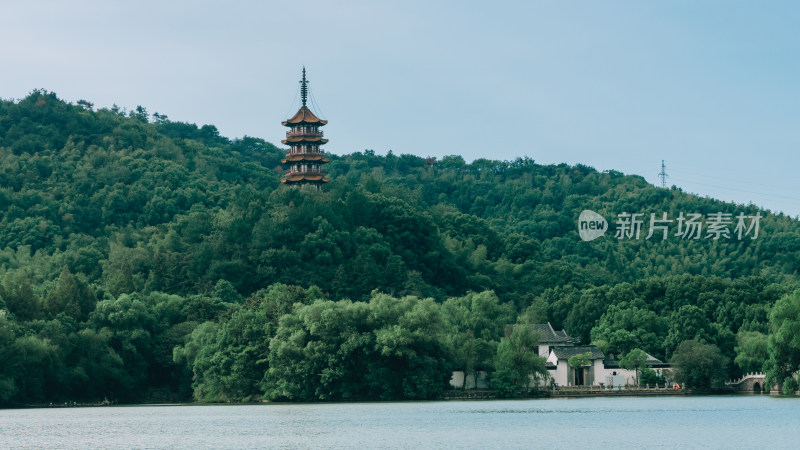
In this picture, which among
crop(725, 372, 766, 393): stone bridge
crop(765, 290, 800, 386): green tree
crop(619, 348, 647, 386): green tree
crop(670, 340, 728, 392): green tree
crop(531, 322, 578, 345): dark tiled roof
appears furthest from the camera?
crop(531, 322, 578, 345): dark tiled roof

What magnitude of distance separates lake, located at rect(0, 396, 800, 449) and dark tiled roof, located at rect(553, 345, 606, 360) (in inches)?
589

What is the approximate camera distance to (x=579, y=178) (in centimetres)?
16375

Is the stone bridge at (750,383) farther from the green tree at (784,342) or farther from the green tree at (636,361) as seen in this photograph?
the green tree at (784,342)

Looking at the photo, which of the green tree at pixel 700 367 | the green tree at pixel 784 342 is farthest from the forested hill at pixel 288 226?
the green tree at pixel 784 342

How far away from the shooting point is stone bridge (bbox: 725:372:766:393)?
73750 millimetres

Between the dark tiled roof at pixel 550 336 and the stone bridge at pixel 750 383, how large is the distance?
12475 millimetres

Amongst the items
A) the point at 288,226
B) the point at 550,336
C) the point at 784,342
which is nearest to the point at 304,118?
the point at 288,226

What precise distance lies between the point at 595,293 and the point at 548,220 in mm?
51444

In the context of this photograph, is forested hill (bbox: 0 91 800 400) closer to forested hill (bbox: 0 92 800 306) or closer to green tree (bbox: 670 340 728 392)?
forested hill (bbox: 0 92 800 306)

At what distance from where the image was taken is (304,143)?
11456 cm

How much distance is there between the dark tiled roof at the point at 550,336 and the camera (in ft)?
272

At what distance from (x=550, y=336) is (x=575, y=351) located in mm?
3385

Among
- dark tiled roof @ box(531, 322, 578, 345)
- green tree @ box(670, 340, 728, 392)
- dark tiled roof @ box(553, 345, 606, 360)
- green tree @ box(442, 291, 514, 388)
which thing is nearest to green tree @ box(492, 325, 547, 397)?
green tree @ box(442, 291, 514, 388)

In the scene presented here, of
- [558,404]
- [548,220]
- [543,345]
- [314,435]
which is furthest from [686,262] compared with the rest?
[314,435]
